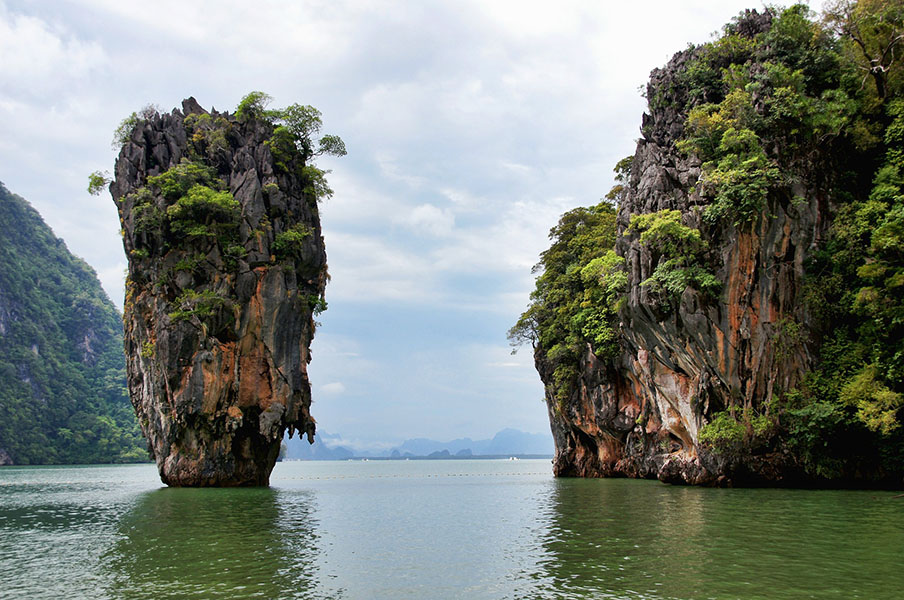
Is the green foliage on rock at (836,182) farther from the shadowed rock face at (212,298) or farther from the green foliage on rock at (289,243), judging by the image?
the shadowed rock face at (212,298)

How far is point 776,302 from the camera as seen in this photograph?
80.6ft

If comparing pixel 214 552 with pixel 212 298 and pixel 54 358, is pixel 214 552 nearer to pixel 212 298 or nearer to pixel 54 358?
pixel 212 298

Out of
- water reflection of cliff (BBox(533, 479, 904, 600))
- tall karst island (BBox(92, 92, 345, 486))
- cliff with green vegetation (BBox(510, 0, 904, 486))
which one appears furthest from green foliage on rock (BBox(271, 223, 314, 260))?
water reflection of cliff (BBox(533, 479, 904, 600))

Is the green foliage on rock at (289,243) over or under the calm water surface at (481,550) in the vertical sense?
over

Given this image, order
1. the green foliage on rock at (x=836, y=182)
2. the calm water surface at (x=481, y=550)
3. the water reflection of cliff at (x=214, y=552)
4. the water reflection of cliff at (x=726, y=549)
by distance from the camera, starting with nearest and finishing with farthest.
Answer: the water reflection of cliff at (x=726, y=549) → the calm water surface at (x=481, y=550) → the water reflection of cliff at (x=214, y=552) → the green foliage on rock at (x=836, y=182)

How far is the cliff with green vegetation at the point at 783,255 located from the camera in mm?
22656

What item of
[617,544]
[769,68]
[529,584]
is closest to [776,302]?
[769,68]

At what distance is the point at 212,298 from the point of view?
32.0 meters

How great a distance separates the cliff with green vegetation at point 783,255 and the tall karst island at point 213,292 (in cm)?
2018

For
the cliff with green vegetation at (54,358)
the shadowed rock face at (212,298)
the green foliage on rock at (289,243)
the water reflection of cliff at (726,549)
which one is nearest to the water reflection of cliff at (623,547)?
the water reflection of cliff at (726,549)

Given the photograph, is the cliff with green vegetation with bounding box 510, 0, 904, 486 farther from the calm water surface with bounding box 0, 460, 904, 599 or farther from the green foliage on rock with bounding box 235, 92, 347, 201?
the green foliage on rock with bounding box 235, 92, 347, 201

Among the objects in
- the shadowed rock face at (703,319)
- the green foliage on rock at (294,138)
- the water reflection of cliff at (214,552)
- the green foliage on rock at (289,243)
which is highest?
the green foliage on rock at (294,138)

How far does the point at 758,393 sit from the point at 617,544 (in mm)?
14589

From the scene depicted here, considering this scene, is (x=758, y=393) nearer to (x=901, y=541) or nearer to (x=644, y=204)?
(x=644, y=204)
